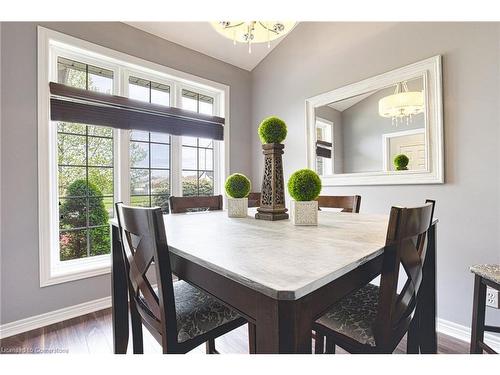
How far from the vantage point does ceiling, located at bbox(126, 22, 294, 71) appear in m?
2.44

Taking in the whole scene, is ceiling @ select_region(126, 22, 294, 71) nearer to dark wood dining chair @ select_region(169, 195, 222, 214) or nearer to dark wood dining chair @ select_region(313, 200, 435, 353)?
dark wood dining chair @ select_region(169, 195, 222, 214)

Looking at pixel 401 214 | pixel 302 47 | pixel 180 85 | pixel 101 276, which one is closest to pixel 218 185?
pixel 180 85

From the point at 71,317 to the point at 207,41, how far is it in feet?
9.33

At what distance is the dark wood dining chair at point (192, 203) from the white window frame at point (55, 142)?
87 centimetres

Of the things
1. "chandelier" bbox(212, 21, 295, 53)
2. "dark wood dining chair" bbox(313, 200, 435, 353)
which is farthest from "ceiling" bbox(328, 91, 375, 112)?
"dark wood dining chair" bbox(313, 200, 435, 353)

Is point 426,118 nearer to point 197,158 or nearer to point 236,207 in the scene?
point 236,207

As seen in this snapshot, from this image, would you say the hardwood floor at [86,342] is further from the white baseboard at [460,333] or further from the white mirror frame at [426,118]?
the white mirror frame at [426,118]

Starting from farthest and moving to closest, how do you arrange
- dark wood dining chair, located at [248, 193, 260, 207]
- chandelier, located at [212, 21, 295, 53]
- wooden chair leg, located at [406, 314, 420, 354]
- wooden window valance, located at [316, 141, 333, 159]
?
1. dark wood dining chair, located at [248, 193, 260, 207]
2. wooden window valance, located at [316, 141, 333, 159]
3. chandelier, located at [212, 21, 295, 53]
4. wooden chair leg, located at [406, 314, 420, 354]

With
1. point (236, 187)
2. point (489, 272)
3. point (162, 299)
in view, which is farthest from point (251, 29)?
point (489, 272)

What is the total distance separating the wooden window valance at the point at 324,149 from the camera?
255 cm

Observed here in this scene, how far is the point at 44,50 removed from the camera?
1908 mm

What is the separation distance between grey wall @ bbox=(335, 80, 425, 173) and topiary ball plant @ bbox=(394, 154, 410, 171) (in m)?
0.12

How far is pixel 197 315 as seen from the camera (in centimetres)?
98
